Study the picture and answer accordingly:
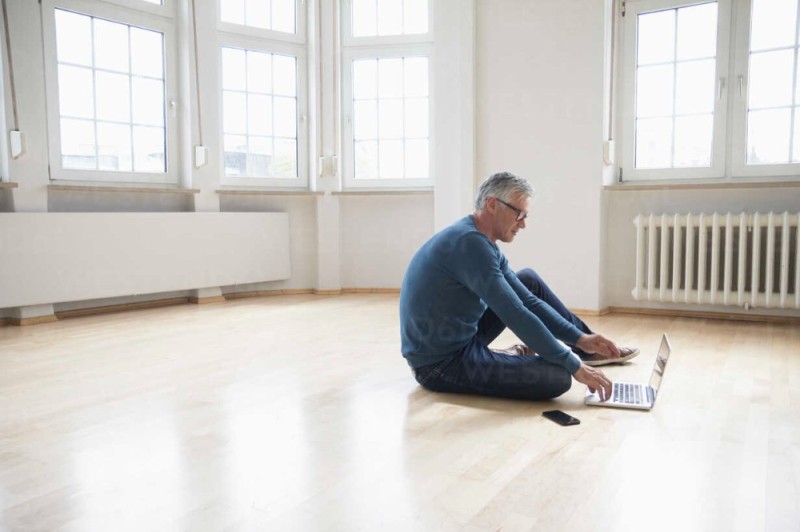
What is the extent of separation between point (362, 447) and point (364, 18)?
489cm

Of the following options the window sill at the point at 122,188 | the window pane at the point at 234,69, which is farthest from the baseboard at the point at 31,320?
the window pane at the point at 234,69

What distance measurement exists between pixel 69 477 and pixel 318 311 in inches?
128

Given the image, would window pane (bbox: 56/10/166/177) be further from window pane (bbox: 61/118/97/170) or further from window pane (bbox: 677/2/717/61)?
window pane (bbox: 677/2/717/61)

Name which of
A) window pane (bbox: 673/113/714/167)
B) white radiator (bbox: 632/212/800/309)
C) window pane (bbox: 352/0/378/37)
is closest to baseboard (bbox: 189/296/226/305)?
window pane (bbox: 352/0/378/37)

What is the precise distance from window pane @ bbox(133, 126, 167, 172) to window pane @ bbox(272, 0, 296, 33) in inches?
55.6

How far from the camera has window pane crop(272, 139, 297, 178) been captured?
6172 mm

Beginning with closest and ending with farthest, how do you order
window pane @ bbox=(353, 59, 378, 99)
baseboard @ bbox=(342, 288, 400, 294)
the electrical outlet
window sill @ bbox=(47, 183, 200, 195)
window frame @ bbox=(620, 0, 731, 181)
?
the electrical outlet → window frame @ bbox=(620, 0, 731, 181) → window sill @ bbox=(47, 183, 200, 195) → window pane @ bbox=(353, 59, 378, 99) → baseboard @ bbox=(342, 288, 400, 294)

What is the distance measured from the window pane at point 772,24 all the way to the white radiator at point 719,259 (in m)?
1.16

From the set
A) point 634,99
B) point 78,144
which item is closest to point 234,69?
point 78,144

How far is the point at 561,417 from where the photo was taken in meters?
2.42

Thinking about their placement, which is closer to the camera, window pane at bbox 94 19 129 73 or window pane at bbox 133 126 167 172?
window pane at bbox 94 19 129 73

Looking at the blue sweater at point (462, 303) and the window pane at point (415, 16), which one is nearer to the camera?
the blue sweater at point (462, 303)

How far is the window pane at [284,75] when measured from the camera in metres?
6.10

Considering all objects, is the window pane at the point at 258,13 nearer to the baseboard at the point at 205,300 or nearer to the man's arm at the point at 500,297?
the baseboard at the point at 205,300
